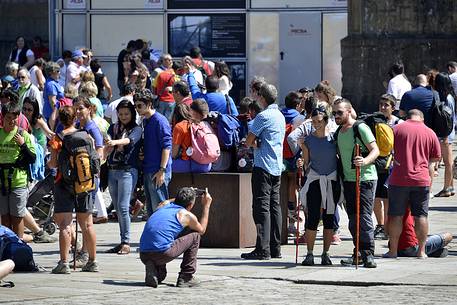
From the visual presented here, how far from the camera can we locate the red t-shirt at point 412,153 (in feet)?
50.3

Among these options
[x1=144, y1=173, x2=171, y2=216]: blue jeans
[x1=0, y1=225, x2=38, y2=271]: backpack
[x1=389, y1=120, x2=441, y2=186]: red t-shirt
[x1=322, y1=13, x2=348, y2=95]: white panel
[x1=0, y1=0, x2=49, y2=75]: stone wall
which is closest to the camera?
[x1=0, y1=225, x2=38, y2=271]: backpack

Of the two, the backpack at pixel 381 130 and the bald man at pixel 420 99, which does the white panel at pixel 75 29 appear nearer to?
the bald man at pixel 420 99

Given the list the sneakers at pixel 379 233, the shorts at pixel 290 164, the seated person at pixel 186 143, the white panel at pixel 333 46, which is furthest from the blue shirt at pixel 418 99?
the white panel at pixel 333 46

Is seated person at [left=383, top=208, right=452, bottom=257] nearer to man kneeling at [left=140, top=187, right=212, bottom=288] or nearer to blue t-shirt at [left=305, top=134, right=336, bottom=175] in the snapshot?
blue t-shirt at [left=305, top=134, right=336, bottom=175]

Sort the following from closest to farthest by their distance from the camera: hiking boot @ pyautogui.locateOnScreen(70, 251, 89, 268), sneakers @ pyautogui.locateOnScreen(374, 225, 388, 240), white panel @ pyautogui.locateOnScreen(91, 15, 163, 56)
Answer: hiking boot @ pyautogui.locateOnScreen(70, 251, 89, 268)
sneakers @ pyautogui.locateOnScreen(374, 225, 388, 240)
white panel @ pyautogui.locateOnScreen(91, 15, 163, 56)

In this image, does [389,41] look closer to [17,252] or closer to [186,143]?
[186,143]

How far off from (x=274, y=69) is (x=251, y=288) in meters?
18.1

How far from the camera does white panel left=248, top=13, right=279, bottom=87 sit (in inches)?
1229

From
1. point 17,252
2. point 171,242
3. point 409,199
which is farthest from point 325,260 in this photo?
point 17,252

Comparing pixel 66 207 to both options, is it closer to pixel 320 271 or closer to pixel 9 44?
pixel 320 271

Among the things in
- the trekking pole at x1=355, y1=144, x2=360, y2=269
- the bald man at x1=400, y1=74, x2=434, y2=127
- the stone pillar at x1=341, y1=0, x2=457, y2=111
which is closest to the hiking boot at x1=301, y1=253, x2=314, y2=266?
the trekking pole at x1=355, y1=144, x2=360, y2=269

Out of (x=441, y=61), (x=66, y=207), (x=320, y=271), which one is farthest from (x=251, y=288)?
(x=441, y=61)

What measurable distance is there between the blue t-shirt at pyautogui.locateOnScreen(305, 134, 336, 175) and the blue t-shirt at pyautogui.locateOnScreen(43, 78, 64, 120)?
28.9ft

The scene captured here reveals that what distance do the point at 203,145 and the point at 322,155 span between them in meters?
1.83
